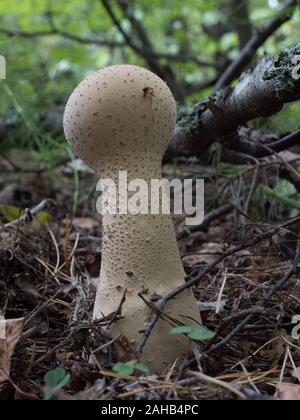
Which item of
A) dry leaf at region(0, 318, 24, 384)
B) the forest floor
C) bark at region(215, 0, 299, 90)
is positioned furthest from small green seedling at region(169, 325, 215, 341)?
bark at region(215, 0, 299, 90)

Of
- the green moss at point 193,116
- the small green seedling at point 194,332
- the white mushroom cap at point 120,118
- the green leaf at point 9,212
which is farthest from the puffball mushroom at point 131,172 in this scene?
the green leaf at point 9,212

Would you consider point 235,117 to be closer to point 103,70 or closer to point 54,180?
point 103,70

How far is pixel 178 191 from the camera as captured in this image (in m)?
2.86

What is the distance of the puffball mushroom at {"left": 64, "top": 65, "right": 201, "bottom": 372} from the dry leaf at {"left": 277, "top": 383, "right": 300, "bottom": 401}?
10.6 inches

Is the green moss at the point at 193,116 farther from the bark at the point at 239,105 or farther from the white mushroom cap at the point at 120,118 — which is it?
the white mushroom cap at the point at 120,118

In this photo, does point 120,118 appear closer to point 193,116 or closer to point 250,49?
point 193,116

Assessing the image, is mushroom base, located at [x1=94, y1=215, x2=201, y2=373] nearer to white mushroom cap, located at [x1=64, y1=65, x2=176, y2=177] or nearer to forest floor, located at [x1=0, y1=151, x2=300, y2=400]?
forest floor, located at [x1=0, y1=151, x2=300, y2=400]

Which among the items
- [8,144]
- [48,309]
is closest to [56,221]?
[8,144]

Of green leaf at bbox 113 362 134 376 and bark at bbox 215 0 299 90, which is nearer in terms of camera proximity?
green leaf at bbox 113 362 134 376

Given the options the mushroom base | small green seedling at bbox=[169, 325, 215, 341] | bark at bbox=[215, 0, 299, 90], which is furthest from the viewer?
bark at bbox=[215, 0, 299, 90]

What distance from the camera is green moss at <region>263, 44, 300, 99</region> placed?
145 cm

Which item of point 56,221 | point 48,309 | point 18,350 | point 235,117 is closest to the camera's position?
point 18,350

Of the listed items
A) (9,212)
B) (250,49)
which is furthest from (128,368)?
(250,49)
